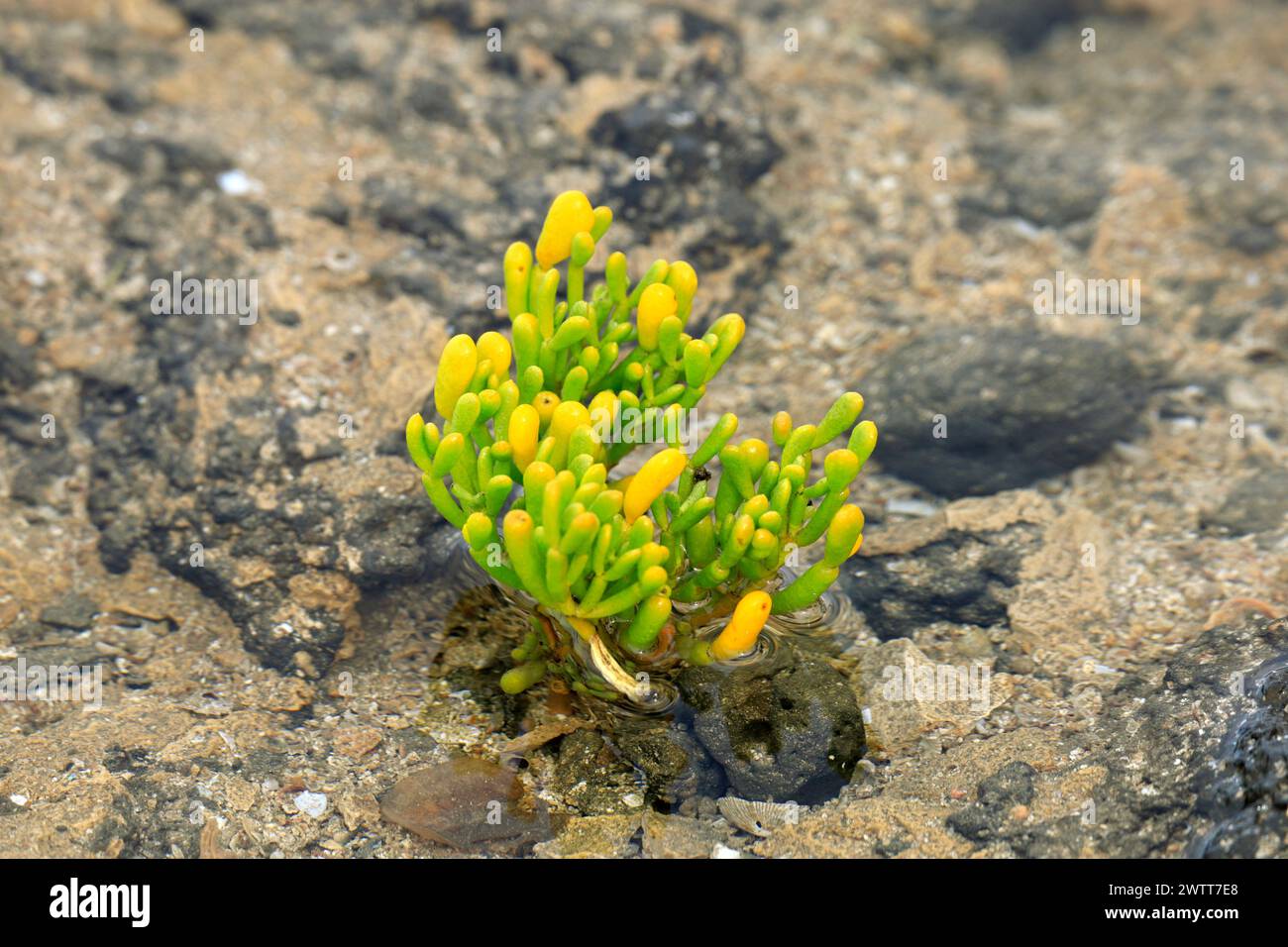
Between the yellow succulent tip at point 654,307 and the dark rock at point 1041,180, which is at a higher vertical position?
the dark rock at point 1041,180

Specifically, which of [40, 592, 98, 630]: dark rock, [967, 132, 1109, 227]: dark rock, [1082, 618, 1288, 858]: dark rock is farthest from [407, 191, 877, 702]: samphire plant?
[967, 132, 1109, 227]: dark rock

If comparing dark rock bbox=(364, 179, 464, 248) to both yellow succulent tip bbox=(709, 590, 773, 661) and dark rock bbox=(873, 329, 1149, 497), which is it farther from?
yellow succulent tip bbox=(709, 590, 773, 661)

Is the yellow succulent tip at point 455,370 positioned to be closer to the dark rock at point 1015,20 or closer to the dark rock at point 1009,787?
the dark rock at point 1009,787

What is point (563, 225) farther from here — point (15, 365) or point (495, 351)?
point (15, 365)

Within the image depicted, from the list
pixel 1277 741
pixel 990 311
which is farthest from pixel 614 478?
pixel 1277 741

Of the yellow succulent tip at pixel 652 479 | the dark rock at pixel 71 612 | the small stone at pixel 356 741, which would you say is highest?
the yellow succulent tip at pixel 652 479

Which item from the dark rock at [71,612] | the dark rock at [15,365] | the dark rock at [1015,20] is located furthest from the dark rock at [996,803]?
the dark rock at [1015,20]
